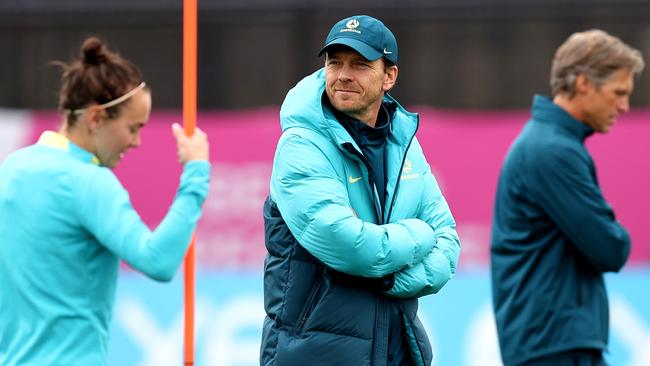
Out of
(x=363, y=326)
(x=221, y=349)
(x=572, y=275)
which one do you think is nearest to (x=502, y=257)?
(x=572, y=275)

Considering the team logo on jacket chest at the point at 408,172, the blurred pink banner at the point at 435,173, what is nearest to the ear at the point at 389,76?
the team logo on jacket chest at the point at 408,172

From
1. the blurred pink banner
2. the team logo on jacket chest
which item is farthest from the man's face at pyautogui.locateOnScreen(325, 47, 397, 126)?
the blurred pink banner

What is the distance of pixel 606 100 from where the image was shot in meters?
4.82

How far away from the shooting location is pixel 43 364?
3.88 metres

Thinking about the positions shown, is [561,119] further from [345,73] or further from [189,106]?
[189,106]

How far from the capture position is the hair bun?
13.1ft

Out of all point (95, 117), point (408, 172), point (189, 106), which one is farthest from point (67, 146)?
point (408, 172)

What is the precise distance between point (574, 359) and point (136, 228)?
5.76ft

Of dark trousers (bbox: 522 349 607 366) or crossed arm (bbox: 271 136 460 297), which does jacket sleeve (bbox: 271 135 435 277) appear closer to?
crossed arm (bbox: 271 136 460 297)

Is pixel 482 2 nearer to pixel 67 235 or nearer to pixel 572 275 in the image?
pixel 572 275

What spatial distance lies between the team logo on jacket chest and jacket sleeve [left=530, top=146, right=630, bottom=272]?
22.5 inches

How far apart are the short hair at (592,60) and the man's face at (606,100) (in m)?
0.02

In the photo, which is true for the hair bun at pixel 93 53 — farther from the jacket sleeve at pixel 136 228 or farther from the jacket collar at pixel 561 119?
the jacket collar at pixel 561 119

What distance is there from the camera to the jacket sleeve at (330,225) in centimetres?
410
